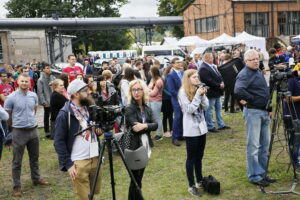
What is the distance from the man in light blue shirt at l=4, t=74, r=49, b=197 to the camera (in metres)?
6.25

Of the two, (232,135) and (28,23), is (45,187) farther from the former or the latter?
(28,23)

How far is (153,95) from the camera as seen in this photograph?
30.2 feet

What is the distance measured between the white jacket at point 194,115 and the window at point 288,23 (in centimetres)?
4084

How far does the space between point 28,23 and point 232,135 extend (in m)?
28.1

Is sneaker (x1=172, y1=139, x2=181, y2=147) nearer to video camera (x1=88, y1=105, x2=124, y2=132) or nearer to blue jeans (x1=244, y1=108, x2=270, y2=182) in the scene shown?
blue jeans (x1=244, y1=108, x2=270, y2=182)

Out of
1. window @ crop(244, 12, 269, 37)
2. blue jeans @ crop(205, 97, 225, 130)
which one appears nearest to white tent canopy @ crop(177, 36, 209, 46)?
window @ crop(244, 12, 269, 37)

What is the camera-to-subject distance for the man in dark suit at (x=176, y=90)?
345 inches

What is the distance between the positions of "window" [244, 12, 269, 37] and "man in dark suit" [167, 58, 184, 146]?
114 ft

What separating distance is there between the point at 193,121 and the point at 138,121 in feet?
3.51

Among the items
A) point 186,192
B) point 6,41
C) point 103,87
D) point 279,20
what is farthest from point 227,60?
point 279,20

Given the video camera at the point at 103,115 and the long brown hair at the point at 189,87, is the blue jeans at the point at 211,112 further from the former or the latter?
the video camera at the point at 103,115

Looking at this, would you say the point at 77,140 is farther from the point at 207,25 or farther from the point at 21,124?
the point at 207,25

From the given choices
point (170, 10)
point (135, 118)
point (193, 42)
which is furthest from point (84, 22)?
point (135, 118)

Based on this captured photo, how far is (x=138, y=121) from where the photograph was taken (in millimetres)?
4707
